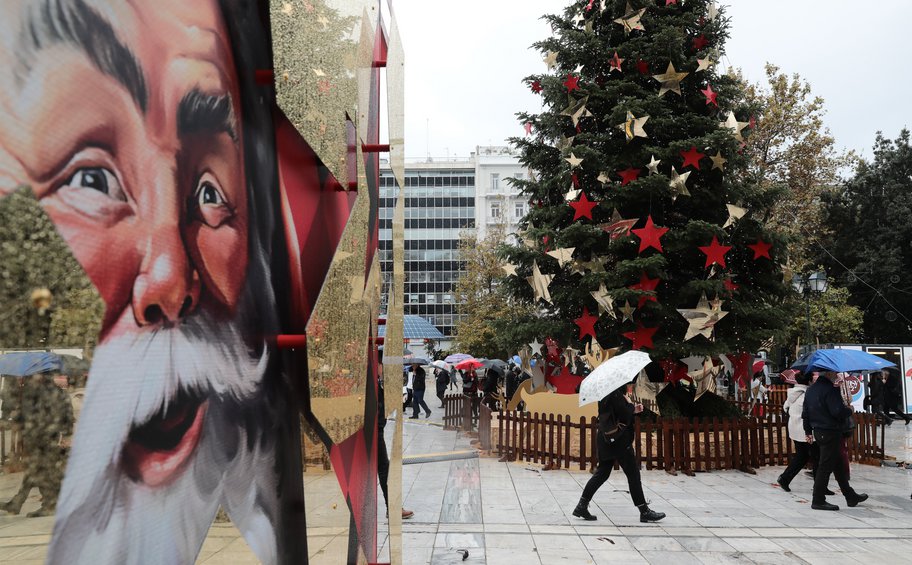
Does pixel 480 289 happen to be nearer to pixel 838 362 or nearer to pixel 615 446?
pixel 838 362

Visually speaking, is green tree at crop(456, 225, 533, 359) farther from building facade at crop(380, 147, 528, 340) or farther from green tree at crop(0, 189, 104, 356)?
building facade at crop(380, 147, 528, 340)

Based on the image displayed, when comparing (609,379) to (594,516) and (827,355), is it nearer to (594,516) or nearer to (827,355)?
(594,516)

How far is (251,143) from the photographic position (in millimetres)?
1237

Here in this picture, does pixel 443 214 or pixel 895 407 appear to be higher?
pixel 443 214

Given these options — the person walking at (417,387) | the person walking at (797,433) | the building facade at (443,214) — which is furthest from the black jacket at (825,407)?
the building facade at (443,214)

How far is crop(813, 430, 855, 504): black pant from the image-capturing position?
8.29 m

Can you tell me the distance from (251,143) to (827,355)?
30.8ft

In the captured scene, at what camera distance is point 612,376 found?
7.59 m

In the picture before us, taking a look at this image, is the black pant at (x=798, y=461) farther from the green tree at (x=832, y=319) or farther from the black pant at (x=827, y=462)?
the green tree at (x=832, y=319)

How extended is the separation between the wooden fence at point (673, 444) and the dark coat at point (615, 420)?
317 cm

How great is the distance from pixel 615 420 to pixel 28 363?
7.66 meters

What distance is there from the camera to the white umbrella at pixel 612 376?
7457 mm

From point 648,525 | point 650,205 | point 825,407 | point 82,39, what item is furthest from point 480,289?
point 82,39

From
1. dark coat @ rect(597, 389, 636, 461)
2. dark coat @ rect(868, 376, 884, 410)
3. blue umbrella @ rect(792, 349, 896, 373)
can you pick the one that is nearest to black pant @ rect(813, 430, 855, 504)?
blue umbrella @ rect(792, 349, 896, 373)
